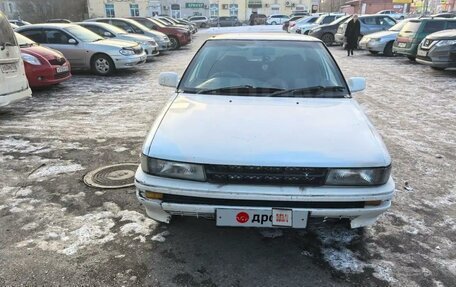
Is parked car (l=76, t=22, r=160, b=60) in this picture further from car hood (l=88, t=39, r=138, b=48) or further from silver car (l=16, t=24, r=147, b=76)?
silver car (l=16, t=24, r=147, b=76)

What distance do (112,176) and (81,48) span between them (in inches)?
319

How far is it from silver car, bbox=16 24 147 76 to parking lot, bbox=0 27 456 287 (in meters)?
6.07

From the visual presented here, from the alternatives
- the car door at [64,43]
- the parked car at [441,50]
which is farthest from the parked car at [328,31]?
the car door at [64,43]

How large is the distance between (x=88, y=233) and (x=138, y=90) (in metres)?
6.63

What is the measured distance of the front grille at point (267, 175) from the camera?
2564mm

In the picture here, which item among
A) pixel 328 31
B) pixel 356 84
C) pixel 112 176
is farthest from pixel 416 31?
pixel 112 176

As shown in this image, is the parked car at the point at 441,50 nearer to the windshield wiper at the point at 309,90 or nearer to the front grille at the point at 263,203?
the windshield wiper at the point at 309,90

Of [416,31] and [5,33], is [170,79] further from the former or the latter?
[416,31]

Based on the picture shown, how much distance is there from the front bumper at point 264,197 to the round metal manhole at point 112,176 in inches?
60.2

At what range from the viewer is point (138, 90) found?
31.0 feet

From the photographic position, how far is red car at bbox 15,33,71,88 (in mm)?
8492

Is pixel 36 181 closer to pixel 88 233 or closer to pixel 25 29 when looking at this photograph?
pixel 88 233

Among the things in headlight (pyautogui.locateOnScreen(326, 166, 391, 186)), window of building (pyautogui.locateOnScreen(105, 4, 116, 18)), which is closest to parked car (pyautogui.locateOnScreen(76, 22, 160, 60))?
headlight (pyautogui.locateOnScreen(326, 166, 391, 186))

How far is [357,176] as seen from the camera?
262 cm
